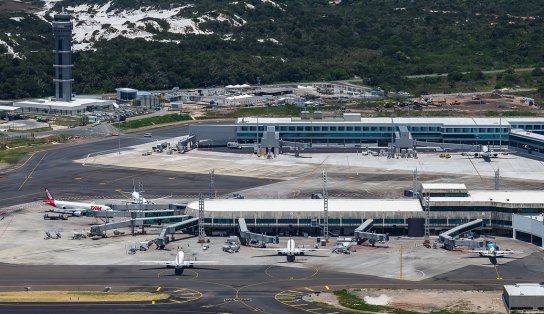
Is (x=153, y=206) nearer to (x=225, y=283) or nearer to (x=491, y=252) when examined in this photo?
(x=225, y=283)

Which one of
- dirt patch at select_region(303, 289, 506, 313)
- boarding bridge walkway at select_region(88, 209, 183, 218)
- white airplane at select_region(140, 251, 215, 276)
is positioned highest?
boarding bridge walkway at select_region(88, 209, 183, 218)

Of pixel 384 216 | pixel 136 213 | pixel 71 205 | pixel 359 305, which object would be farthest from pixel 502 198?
pixel 71 205

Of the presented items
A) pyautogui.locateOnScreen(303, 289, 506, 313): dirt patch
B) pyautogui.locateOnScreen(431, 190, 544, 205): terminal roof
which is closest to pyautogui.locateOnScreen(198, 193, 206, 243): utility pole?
pyautogui.locateOnScreen(303, 289, 506, 313): dirt patch

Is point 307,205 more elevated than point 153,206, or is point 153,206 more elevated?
point 307,205

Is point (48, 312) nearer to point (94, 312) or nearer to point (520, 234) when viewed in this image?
point (94, 312)

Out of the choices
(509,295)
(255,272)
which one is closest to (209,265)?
(255,272)

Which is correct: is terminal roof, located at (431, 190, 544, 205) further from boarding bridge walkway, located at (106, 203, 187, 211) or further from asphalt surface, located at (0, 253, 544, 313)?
boarding bridge walkway, located at (106, 203, 187, 211)
